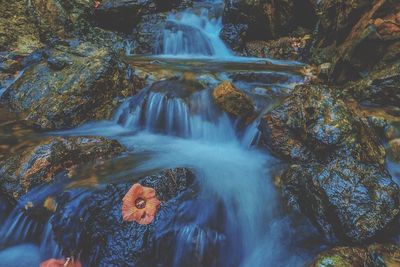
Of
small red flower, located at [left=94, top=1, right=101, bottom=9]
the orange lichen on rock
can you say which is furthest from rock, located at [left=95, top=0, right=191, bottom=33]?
the orange lichen on rock

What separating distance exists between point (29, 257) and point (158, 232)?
52.3 inches

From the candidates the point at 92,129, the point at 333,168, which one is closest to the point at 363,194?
the point at 333,168

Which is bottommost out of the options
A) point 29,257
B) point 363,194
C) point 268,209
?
point 29,257

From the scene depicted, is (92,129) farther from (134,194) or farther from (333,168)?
(333,168)

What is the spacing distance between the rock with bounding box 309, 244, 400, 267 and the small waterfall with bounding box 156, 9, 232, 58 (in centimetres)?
783

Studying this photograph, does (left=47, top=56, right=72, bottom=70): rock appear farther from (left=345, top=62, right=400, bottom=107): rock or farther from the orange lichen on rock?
the orange lichen on rock

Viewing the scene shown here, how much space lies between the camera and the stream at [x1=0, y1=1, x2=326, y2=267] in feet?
12.0

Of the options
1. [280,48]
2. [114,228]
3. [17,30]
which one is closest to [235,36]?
[280,48]

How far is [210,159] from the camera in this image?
5.26 m

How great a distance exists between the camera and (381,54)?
264 inches

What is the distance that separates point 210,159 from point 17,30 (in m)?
7.04

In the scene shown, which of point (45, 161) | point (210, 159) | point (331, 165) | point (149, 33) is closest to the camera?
point (331, 165)

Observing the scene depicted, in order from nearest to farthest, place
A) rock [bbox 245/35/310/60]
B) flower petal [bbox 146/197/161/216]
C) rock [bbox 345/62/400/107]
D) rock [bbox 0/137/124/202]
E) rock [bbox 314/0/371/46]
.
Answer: flower petal [bbox 146/197/161/216] < rock [bbox 0/137/124/202] < rock [bbox 345/62/400/107] < rock [bbox 314/0/371/46] < rock [bbox 245/35/310/60]

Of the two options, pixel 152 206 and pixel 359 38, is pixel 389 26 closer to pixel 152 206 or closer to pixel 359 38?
pixel 359 38
